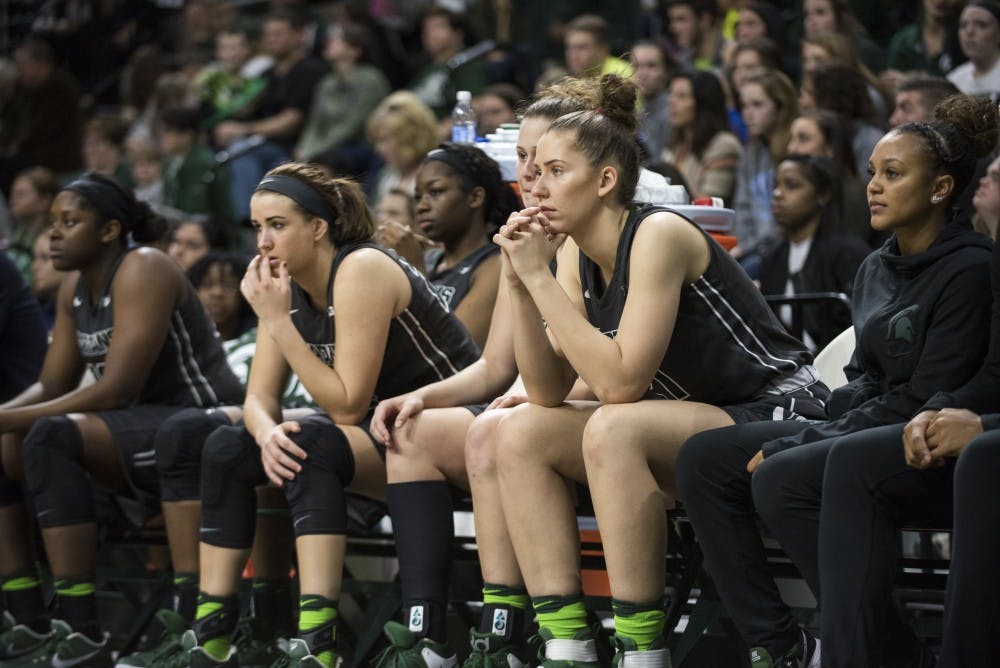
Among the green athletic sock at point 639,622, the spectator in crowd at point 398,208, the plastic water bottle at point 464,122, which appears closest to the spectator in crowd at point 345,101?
the spectator in crowd at point 398,208

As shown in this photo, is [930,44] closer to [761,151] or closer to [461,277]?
[761,151]

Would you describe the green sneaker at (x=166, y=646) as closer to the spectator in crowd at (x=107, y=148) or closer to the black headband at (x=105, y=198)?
the black headband at (x=105, y=198)

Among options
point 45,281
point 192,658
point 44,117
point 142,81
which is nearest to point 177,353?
point 192,658

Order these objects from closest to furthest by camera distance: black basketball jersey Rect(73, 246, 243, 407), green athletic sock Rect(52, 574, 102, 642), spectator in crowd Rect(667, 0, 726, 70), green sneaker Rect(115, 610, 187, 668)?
green sneaker Rect(115, 610, 187, 668) → green athletic sock Rect(52, 574, 102, 642) → black basketball jersey Rect(73, 246, 243, 407) → spectator in crowd Rect(667, 0, 726, 70)

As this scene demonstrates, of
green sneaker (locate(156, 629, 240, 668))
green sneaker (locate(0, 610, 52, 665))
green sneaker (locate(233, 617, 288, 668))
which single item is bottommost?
green sneaker (locate(0, 610, 52, 665))

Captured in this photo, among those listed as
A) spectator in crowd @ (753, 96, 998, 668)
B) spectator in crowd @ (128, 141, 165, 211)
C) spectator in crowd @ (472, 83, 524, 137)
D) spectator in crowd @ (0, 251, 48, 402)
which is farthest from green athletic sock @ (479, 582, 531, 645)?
spectator in crowd @ (128, 141, 165, 211)

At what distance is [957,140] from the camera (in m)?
3.11

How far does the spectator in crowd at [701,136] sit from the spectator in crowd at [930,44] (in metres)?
0.78

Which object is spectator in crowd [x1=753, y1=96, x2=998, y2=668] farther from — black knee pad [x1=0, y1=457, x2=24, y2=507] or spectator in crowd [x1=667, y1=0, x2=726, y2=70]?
spectator in crowd [x1=667, y1=0, x2=726, y2=70]

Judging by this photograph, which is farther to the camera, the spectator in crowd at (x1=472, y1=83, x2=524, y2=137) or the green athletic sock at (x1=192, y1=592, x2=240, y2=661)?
the spectator in crowd at (x1=472, y1=83, x2=524, y2=137)

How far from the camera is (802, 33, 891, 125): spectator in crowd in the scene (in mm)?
6316

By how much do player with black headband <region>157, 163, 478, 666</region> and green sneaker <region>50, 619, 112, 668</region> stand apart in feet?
1.74

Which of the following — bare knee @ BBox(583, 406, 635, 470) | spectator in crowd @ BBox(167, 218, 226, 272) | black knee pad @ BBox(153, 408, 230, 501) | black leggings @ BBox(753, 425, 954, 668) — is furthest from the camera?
spectator in crowd @ BBox(167, 218, 226, 272)

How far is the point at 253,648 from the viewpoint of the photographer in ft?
12.9
